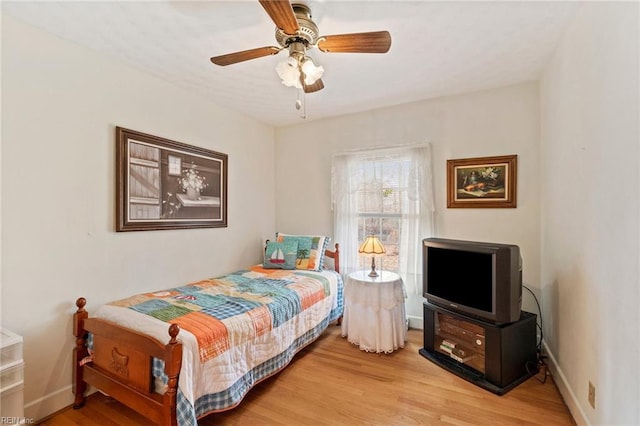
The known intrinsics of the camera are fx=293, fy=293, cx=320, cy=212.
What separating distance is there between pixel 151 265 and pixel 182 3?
6.58 ft

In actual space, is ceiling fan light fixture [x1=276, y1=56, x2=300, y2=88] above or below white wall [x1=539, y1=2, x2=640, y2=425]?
above

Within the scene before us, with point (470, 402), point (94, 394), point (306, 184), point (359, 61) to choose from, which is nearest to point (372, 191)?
point (306, 184)

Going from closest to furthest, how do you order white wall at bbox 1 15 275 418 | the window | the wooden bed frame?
the wooden bed frame → white wall at bbox 1 15 275 418 → the window

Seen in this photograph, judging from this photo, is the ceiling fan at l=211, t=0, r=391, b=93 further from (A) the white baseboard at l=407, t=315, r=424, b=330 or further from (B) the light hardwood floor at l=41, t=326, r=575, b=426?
(A) the white baseboard at l=407, t=315, r=424, b=330

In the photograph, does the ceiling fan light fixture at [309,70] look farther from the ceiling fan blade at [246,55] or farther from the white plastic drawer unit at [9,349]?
the white plastic drawer unit at [9,349]

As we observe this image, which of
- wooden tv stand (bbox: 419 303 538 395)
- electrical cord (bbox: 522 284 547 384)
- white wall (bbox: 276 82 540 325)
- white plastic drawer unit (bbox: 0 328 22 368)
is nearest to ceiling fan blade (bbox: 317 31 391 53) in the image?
white wall (bbox: 276 82 540 325)

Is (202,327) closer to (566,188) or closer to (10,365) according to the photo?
(10,365)

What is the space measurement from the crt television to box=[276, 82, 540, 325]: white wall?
0.64m

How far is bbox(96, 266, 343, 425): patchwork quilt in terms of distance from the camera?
167cm

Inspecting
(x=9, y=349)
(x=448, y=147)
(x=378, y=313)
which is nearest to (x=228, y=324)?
(x=9, y=349)

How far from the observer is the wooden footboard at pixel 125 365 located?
152 cm

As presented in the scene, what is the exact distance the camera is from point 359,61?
7.73ft

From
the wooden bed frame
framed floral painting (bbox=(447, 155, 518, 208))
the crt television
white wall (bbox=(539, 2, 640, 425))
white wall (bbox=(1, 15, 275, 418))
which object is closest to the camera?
white wall (bbox=(539, 2, 640, 425))

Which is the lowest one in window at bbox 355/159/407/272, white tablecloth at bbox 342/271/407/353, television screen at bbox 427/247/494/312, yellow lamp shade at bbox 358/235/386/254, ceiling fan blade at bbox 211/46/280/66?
white tablecloth at bbox 342/271/407/353
